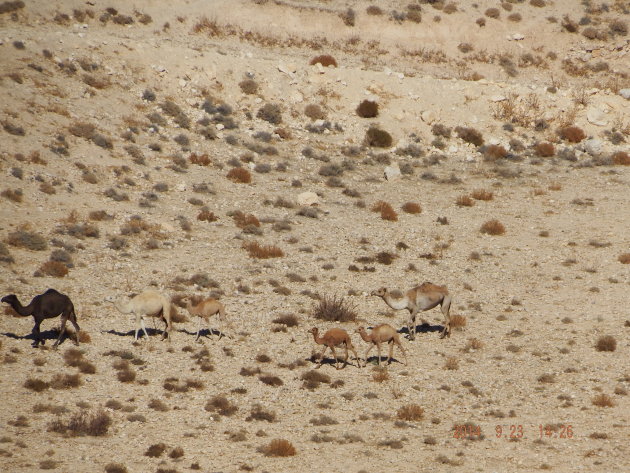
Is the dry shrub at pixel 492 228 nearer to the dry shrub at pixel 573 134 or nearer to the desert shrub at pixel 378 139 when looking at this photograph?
the desert shrub at pixel 378 139

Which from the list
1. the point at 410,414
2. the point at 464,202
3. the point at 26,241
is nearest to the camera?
the point at 410,414

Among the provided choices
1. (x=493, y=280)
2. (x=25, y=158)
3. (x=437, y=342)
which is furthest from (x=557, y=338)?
(x=25, y=158)

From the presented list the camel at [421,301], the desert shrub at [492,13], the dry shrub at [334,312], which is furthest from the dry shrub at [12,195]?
the desert shrub at [492,13]

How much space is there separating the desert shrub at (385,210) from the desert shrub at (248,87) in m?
14.4

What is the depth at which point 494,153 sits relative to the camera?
1981 inches

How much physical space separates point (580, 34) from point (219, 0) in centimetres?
2888

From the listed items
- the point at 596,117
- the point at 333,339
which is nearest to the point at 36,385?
the point at 333,339

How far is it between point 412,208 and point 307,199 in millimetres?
5100

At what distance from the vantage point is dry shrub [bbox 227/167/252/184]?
143 feet

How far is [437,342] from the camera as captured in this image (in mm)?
26734

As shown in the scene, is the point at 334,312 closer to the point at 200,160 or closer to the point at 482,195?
the point at 482,195

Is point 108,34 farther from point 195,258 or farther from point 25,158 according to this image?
point 195,258

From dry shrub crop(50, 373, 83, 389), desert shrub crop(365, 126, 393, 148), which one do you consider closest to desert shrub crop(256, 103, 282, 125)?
desert shrub crop(365, 126, 393, 148)

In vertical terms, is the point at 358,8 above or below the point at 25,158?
above
